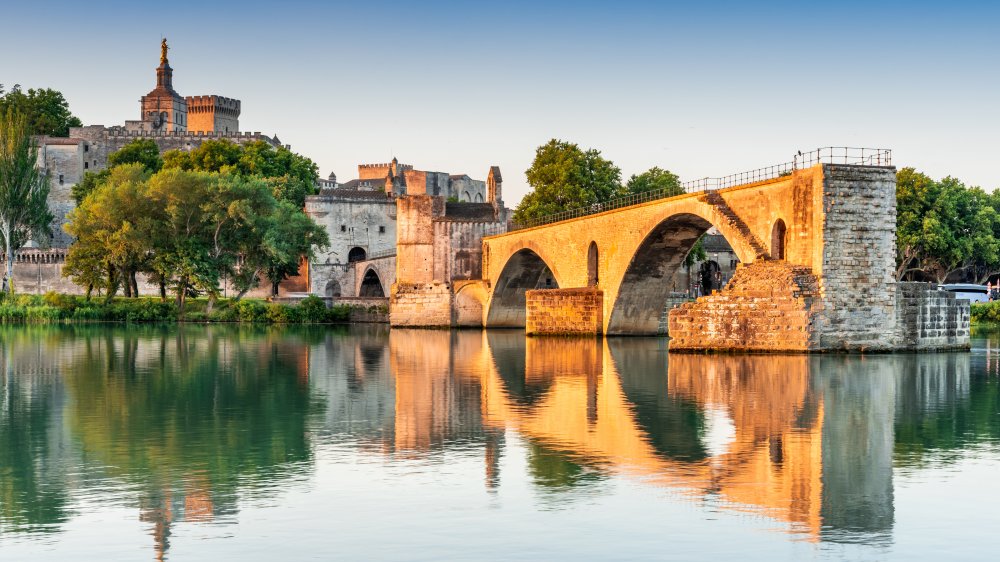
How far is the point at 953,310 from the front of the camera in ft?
115

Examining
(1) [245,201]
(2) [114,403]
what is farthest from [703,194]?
(1) [245,201]

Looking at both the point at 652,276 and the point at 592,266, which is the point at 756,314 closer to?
the point at 652,276

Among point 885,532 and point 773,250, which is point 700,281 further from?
point 885,532

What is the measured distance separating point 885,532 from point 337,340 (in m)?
37.2

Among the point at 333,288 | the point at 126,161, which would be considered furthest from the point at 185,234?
the point at 126,161

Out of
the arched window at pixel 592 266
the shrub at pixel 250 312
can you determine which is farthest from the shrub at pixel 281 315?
the arched window at pixel 592 266

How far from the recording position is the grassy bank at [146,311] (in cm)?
6291

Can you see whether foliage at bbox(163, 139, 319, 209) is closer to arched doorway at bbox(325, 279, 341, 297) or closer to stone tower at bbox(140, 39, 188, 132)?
arched doorway at bbox(325, 279, 341, 297)

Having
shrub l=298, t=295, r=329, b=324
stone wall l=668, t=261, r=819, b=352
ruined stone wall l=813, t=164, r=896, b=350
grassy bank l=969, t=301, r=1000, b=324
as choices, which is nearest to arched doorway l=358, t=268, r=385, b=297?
shrub l=298, t=295, r=329, b=324

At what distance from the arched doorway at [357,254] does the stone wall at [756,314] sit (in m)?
54.1

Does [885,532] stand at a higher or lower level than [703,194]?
lower

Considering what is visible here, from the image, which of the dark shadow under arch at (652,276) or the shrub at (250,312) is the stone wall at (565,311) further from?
the shrub at (250,312)

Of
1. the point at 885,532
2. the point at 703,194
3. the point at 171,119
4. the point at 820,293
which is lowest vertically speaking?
the point at 885,532

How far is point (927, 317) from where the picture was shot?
34.3 metres
